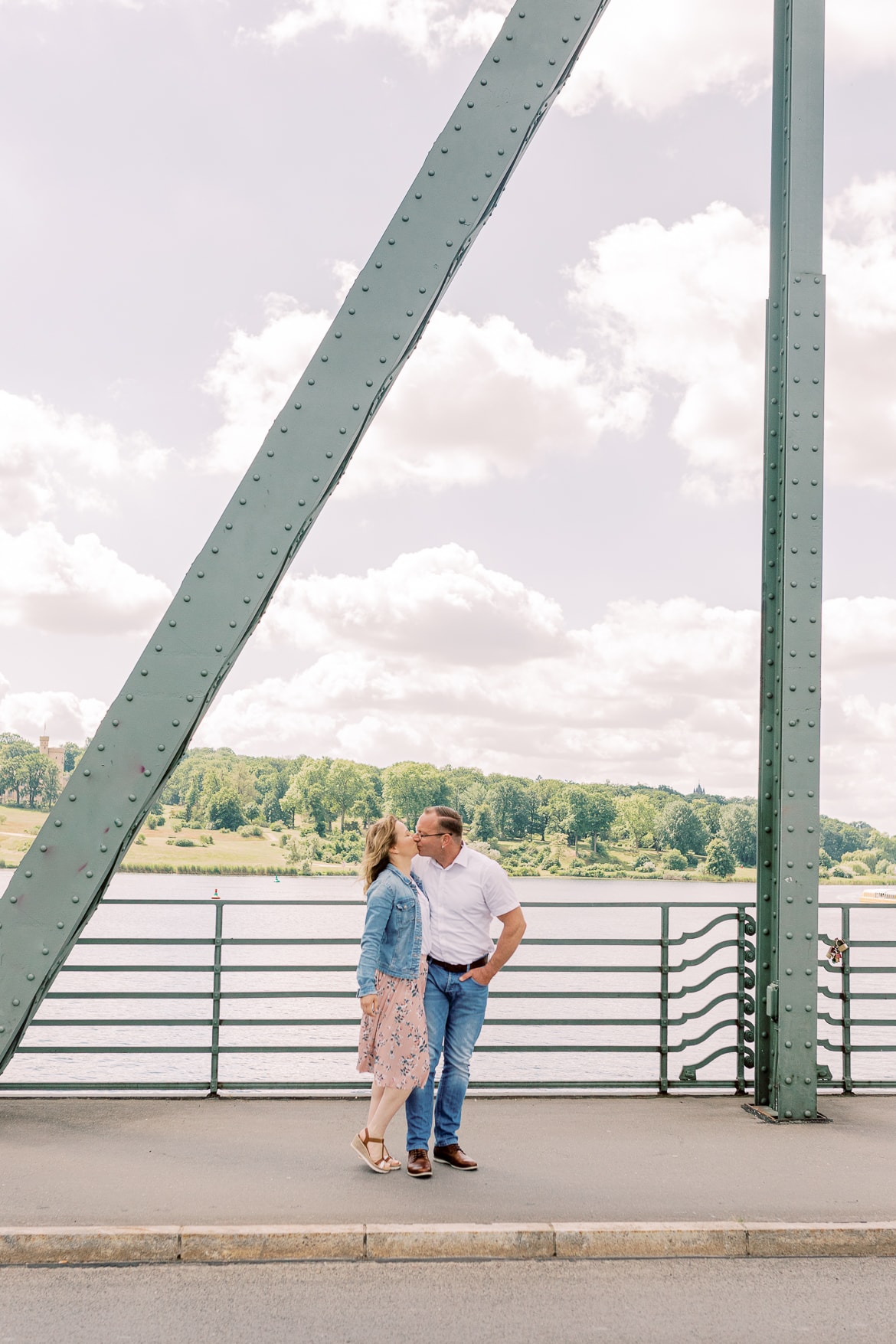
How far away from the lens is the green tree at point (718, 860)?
63.3 m

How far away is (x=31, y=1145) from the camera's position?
19.6 ft

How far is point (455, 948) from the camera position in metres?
5.90

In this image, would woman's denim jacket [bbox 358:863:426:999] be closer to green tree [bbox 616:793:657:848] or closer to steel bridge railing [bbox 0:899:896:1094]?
steel bridge railing [bbox 0:899:896:1094]

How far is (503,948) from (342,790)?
6985 cm

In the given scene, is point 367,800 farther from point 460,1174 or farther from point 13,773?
point 460,1174

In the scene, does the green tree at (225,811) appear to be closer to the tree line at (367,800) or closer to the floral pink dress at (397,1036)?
the tree line at (367,800)

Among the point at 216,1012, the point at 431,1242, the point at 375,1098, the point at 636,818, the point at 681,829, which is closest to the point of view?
the point at 431,1242

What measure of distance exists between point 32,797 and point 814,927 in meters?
69.7

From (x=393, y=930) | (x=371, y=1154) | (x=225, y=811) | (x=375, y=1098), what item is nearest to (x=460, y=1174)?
(x=371, y=1154)

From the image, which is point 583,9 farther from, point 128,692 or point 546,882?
point 546,882

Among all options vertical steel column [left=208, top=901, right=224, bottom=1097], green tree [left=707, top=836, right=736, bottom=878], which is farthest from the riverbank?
vertical steel column [left=208, top=901, right=224, bottom=1097]

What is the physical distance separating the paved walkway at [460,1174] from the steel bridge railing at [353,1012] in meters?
0.28

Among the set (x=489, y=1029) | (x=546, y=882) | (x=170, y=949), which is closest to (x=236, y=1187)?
(x=489, y=1029)

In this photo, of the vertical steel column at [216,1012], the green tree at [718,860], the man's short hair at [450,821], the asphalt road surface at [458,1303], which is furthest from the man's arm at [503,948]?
the green tree at [718,860]
